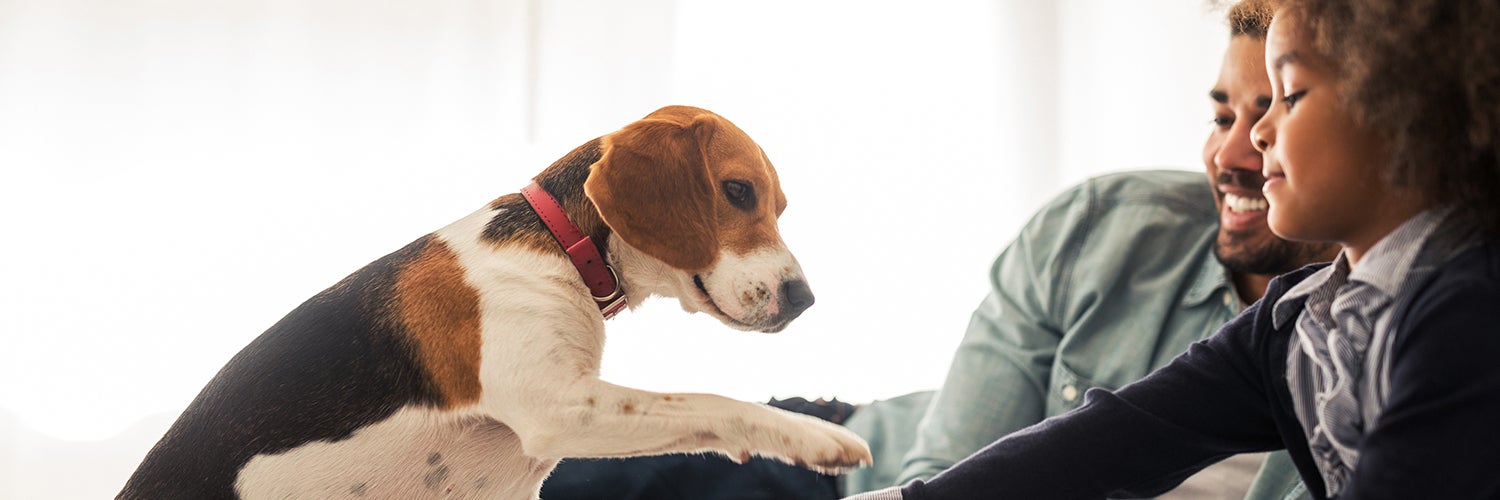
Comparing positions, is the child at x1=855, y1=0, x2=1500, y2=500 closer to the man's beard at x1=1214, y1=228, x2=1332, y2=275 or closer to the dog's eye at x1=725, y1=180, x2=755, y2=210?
the dog's eye at x1=725, y1=180, x2=755, y2=210

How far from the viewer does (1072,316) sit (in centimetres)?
220

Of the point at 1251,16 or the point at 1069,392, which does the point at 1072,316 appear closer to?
the point at 1069,392

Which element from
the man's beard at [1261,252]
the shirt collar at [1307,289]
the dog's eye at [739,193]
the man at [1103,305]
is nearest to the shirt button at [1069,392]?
the man at [1103,305]

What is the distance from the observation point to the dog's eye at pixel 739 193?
101cm

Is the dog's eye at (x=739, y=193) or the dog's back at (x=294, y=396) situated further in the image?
the dog's eye at (x=739, y=193)

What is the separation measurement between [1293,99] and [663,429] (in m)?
0.61

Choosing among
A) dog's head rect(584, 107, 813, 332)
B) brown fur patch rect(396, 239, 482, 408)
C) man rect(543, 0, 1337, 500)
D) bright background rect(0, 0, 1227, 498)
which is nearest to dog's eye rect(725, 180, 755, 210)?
dog's head rect(584, 107, 813, 332)

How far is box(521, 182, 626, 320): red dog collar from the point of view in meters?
0.95

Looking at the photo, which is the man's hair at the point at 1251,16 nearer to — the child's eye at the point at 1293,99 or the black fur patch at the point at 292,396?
the child's eye at the point at 1293,99

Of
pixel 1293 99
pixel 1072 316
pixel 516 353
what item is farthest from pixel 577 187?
pixel 1072 316

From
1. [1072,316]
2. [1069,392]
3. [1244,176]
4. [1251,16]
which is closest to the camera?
[1251,16]

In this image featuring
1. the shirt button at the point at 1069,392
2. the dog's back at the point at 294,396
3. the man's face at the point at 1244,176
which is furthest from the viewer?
the shirt button at the point at 1069,392

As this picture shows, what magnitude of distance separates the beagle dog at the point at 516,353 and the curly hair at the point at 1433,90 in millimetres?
483

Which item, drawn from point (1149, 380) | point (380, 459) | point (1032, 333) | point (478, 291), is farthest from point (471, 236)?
point (1032, 333)
